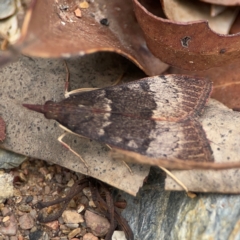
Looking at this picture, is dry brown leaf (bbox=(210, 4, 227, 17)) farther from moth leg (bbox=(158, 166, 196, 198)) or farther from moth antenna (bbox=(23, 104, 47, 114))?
moth antenna (bbox=(23, 104, 47, 114))

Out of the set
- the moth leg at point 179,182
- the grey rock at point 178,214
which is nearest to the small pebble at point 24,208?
the grey rock at point 178,214

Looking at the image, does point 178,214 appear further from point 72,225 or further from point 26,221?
point 26,221

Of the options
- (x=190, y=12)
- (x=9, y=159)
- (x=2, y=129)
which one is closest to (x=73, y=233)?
(x=9, y=159)

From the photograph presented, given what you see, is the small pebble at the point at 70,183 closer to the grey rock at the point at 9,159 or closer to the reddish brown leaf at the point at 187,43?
the grey rock at the point at 9,159

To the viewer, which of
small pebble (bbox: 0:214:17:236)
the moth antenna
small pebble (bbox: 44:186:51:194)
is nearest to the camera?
the moth antenna

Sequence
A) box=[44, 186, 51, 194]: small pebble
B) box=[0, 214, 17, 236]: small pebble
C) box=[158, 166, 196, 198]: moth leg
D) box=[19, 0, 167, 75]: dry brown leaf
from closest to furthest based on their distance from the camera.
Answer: box=[19, 0, 167, 75]: dry brown leaf < box=[158, 166, 196, 198]: moth leg < box=[0, 214, 17, 236]: small pebble < box=[44, 186, 51, 194]: small pebble

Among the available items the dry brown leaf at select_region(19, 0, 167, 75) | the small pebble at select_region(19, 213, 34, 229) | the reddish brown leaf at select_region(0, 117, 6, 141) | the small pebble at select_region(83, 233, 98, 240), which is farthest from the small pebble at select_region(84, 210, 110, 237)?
the dry brown leaf at select_region(19, 0, 167, 75)

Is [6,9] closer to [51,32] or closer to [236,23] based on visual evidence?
[51,32]
